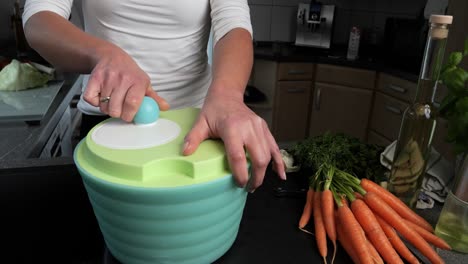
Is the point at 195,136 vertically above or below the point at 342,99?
above

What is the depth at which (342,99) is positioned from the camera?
8.37 ft

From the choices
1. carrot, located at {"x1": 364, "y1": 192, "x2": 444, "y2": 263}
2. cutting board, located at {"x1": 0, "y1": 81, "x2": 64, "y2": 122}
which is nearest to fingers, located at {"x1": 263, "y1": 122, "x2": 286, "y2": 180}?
carrot, located at {"x1": 364, "y1": 192, "x2": 444, "y2": 263}

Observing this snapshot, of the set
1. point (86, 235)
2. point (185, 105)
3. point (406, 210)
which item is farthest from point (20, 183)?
point (406, 210)

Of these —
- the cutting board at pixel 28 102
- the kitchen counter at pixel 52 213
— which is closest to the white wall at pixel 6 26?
the cutting board at pixel 28 102

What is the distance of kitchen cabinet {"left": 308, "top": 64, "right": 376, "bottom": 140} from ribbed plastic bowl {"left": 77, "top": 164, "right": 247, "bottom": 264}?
7.12 feet

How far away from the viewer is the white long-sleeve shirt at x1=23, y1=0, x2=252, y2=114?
75 centimetres

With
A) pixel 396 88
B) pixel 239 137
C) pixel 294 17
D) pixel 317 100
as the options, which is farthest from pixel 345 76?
pixel 239 137

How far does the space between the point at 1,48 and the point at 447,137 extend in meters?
1.95

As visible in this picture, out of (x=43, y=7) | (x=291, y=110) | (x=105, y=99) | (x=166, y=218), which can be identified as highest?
(x=43, y=7)

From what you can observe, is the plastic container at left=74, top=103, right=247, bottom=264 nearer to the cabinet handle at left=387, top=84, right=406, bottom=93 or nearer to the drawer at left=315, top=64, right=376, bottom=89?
the cabinet handle at left=387, top=84, right=406, bottom=93

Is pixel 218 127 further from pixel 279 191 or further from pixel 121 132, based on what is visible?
pixel 279 191

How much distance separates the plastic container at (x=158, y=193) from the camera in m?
0.40

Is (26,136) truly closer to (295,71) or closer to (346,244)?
(346,244)

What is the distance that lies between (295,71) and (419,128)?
1970 mm
